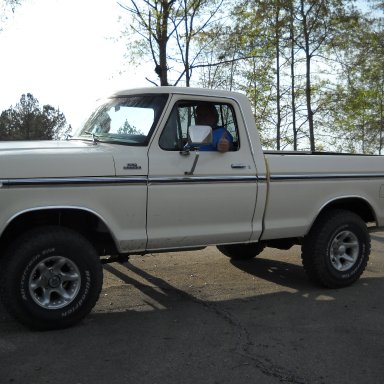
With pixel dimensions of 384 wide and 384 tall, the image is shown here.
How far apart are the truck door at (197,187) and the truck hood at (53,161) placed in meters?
0.48

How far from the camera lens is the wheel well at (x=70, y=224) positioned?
439 centimetres

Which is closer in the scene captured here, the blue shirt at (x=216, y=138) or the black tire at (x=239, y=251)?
the blue shirt at (x=216, y=138)

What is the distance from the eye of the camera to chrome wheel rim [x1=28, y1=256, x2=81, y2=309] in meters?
4.31

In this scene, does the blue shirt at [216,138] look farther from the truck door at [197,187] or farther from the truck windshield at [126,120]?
the truck windshield at [126,120]

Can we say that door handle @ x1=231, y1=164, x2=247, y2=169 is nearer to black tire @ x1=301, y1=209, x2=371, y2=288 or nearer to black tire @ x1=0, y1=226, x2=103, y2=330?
black tire @ x1=301, y1=209, x2=371, y2=288

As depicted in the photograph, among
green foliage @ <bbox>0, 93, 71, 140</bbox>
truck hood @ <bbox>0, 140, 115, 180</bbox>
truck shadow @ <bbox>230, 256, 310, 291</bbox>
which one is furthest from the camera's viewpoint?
green foliage @ <bbox>0, 93, 71, 140</bbox>

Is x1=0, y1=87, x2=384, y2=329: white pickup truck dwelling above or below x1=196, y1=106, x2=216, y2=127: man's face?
below

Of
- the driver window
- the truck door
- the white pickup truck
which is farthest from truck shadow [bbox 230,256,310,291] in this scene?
the driver window

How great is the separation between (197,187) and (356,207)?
247cm

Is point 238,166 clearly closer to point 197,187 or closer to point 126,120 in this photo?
point 197,187

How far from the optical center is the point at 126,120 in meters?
5.09

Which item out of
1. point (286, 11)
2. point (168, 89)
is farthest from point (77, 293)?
point (286, 11)

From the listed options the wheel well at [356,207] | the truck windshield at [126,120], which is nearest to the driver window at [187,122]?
the truck windshield at [126,120]

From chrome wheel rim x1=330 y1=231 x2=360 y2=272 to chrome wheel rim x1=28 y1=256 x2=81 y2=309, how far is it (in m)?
2.97
